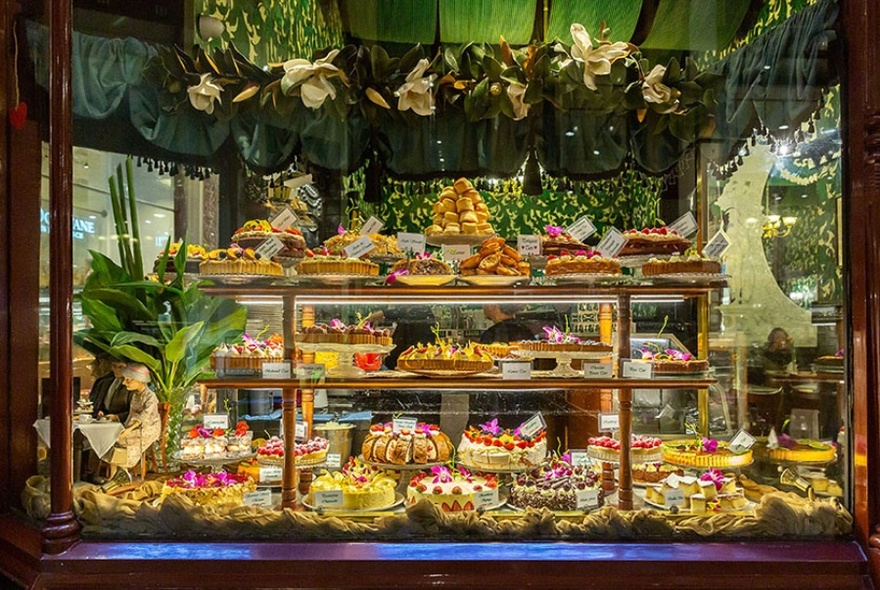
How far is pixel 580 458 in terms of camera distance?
3.19 metres

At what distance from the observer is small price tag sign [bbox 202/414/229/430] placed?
3148 mm

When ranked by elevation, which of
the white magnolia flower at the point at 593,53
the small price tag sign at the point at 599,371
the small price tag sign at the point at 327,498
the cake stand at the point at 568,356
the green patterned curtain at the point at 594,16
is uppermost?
the green patterned curtain at the point at 594,16

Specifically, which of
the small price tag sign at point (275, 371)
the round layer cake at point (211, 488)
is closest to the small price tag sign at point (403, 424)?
the small price tag sign at point (275, 371)

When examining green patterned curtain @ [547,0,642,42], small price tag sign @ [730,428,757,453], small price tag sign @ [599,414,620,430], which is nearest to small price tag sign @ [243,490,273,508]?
small price tag sign @ [599,414,620,430]

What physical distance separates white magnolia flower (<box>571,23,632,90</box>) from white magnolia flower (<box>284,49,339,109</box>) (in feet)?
3.45

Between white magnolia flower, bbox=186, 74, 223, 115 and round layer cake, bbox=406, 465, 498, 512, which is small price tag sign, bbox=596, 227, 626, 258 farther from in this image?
white magnolia flower, bbox=186, 74, 223, 115

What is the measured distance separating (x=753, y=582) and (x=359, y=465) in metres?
1.71

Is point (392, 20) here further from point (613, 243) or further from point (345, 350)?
point (345, 350)

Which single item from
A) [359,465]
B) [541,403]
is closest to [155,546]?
[359,465]

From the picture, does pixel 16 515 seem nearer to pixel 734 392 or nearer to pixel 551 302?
pixel 551 302

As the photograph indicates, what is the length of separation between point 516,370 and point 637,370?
53 cm

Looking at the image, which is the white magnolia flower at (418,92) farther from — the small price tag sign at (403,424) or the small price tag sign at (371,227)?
the small price tag sign at (403,424)

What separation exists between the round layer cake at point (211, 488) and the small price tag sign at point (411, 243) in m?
1.26

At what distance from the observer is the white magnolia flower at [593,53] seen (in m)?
2.81
